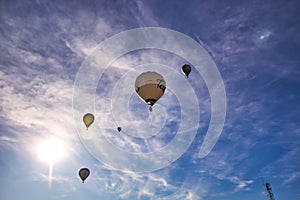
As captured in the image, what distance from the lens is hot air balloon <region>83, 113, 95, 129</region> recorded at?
32.4 m

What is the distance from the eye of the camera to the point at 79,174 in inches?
1388

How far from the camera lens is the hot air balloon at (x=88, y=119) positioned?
106 ft

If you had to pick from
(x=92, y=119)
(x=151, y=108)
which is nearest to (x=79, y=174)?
(x=92, y=119)

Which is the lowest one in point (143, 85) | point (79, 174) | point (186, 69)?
point (79, 174)

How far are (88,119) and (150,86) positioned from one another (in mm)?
10753

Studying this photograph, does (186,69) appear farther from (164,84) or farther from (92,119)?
(92,119)

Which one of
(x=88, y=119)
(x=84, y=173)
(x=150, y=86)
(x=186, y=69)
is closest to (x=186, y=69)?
(x=186, y=69)

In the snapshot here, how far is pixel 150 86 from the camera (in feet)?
91.4

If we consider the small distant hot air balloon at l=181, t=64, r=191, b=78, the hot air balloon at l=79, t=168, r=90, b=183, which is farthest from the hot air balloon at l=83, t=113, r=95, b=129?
the small distant hot air balloon at l=181, t=64, r=191, b=78

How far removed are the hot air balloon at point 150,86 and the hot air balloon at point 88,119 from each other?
8.77 metres

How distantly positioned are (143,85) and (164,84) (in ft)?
8.72

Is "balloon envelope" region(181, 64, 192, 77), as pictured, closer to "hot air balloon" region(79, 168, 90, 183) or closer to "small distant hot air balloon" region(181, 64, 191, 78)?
"small distant hot air balloon" region(181, 64, 191, 78)

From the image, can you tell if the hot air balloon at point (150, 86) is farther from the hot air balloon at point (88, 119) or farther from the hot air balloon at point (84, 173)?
the hot air balloon at point (84, 173)

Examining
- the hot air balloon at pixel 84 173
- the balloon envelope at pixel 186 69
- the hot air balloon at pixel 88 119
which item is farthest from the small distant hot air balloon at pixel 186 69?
the hot air balloon at pixel 84 173
